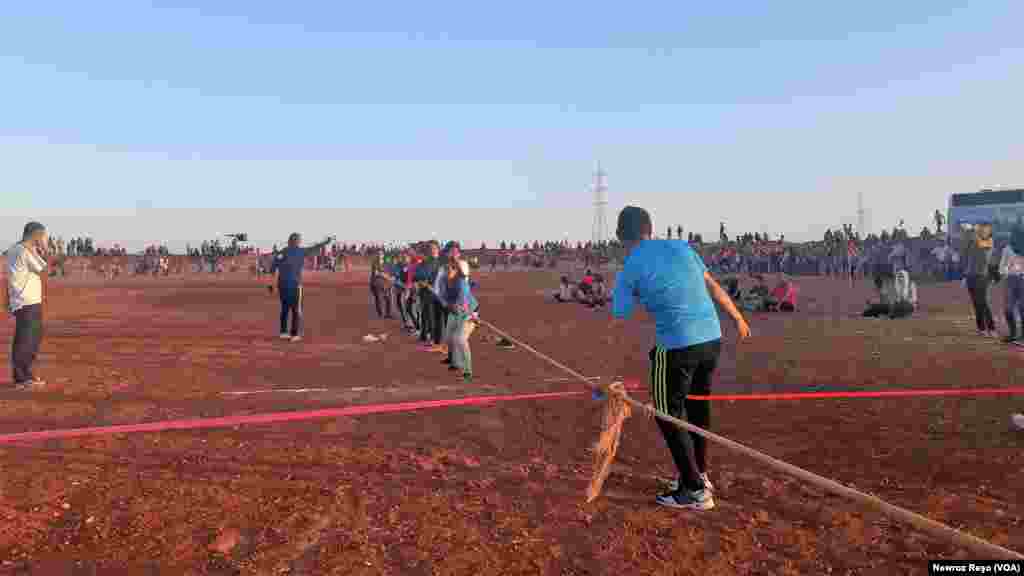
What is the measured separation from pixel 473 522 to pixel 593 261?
2111 inches

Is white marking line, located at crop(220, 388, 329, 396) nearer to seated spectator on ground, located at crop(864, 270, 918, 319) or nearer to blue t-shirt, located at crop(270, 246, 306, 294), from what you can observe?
blue t-shirt, located at crop(270, 246, 306, 294)

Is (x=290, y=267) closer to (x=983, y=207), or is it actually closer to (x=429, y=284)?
(x=429, y=284)

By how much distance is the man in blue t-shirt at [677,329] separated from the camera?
4281 millimetres

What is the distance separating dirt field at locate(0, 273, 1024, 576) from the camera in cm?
372

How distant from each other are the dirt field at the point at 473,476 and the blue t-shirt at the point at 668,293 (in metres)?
1.24

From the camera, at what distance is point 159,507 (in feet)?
14.5

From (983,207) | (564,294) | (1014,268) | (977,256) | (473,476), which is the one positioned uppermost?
(983,207)

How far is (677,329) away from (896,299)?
15.5 m

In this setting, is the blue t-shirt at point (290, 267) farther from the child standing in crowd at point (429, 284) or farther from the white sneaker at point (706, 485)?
the white sneaker at point (706, 485)

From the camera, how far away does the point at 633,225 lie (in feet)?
14.8

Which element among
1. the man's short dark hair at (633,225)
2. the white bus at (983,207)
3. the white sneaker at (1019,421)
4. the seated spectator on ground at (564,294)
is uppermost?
the white bus at (983,207)

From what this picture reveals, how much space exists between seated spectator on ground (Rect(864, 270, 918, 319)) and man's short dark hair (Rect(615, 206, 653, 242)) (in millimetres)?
14810

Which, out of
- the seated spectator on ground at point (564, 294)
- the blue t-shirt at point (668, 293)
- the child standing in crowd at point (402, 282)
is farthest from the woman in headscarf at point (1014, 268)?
the seated spectator on ground at point (564, 294)

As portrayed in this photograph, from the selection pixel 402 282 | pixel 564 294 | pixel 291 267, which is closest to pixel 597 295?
pixel 564 294
